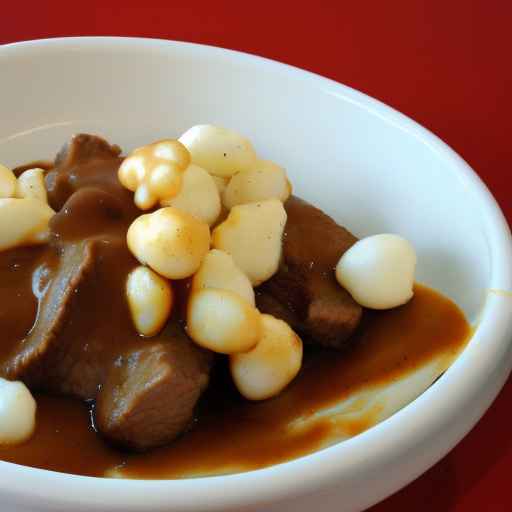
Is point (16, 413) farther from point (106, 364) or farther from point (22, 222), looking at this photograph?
point (22, 222)

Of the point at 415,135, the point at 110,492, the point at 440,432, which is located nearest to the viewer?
the point at 110,492

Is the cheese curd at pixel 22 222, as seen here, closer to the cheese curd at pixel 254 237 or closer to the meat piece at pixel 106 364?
the meat piece at pixel 106 364

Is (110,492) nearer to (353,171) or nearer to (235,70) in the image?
(353,171)

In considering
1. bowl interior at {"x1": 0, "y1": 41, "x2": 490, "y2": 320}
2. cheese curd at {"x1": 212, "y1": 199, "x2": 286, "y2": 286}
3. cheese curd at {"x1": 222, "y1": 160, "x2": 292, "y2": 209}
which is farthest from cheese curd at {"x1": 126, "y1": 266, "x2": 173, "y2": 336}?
bowl interior at {"x1": 0, "y1": 41, "x2": 490, "y2": 320}

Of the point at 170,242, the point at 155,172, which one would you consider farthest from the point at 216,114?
the point at 170,242

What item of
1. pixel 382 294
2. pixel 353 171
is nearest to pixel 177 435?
pixel 382 294

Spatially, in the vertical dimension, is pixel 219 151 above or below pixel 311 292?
above

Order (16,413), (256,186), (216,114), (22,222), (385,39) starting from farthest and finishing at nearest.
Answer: (385,39) → (216,114) → (256,186) → (22,222) → (16,413)
